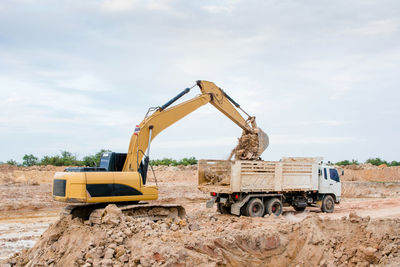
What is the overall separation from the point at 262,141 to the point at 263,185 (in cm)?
186

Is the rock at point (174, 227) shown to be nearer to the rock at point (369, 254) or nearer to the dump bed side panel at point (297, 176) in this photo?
the rock at point (369, 254)

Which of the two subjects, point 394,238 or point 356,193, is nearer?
point 394,238

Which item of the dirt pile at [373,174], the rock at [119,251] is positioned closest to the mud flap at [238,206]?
the rock at [119,251]

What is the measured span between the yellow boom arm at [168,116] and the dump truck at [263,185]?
202 cm

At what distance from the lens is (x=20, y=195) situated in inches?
936

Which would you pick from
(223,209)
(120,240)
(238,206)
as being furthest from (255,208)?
(120,240)

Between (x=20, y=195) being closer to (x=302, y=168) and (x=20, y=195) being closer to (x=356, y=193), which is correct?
(x=302, y=168)

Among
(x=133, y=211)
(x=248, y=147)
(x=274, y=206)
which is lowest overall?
(x=274, y=206)

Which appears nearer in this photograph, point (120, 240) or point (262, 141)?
point (120, 240)

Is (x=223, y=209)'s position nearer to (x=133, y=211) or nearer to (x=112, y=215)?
(x=133, y=211)

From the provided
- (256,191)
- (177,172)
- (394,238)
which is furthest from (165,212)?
(177,172)

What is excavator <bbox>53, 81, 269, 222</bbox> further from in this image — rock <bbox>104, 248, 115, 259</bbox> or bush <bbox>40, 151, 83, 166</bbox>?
bush <bbox>40, 151, 83, 166</bbox>

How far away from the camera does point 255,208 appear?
14.1 metres

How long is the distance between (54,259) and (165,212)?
10.4 ft
